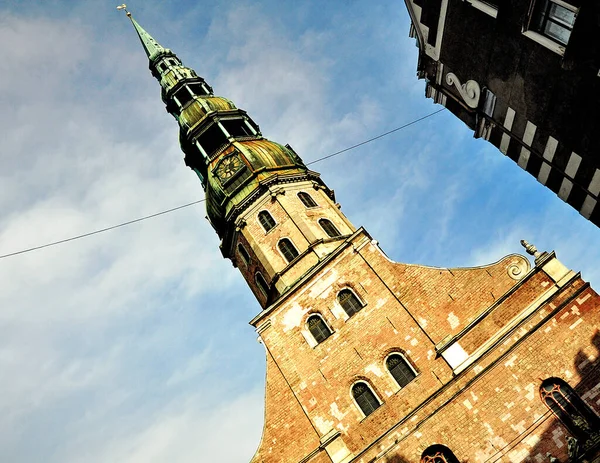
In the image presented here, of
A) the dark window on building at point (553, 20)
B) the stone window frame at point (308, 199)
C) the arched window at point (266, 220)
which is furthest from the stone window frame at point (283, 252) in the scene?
the dark window on building at point (553, 20)

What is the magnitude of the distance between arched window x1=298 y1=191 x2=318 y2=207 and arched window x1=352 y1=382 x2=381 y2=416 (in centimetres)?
896

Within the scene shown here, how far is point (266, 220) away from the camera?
22.2 m

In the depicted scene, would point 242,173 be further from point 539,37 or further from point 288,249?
point 539,37

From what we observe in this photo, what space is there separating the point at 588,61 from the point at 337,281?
44.8 ft

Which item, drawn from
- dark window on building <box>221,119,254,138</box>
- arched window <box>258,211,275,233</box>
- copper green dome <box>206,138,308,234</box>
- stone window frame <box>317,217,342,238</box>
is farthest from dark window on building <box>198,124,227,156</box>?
stone window frame <box>317,217,342,238</box>

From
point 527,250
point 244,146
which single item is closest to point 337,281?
point 527,250

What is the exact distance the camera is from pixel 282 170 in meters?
24.2

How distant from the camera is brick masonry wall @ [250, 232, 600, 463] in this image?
1402cm

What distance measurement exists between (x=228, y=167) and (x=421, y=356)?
13544 millimetres

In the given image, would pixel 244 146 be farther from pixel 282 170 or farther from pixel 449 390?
pixel 449 390

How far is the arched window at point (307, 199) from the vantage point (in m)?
22.6

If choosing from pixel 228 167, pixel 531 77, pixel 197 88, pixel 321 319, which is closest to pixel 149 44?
pixel 197 88

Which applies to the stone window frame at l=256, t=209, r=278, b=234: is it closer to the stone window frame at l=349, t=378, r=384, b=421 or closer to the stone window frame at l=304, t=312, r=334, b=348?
the stone window frame at l=304, t=312, r=334, b=348

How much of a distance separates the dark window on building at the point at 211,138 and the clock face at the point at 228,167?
242 centimetres
